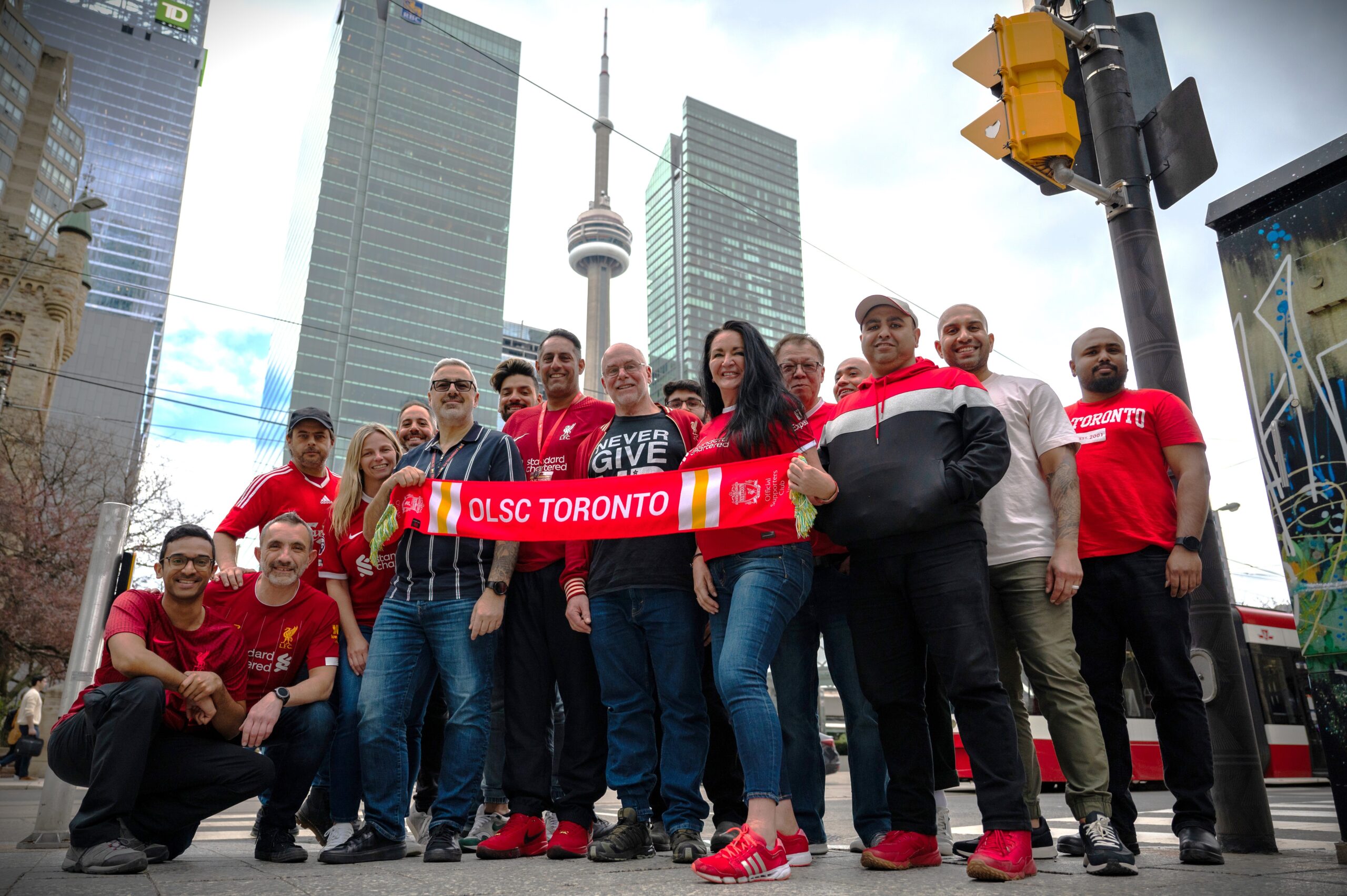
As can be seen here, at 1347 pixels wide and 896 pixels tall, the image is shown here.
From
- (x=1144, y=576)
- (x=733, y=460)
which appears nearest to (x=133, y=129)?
(x=733, y=460)

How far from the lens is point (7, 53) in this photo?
135 ft

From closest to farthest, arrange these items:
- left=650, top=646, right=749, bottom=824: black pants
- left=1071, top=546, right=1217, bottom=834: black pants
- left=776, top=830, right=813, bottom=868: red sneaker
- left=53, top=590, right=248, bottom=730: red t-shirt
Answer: left=776, top=830, right=813, bottom=868: red sneaker
left=1071, top=546, right=1217, bottom=834: black pants
left=53, top=590, right=248, bottom=730: red t-shirt
left=650, top=646, right=749, bottom=824: black pants

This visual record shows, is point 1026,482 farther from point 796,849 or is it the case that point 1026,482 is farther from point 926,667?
point 796,849

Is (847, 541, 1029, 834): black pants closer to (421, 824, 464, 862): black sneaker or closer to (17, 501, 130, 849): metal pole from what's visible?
(421, 824, 464, 862): black sneaker

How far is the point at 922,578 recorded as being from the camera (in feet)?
9.66

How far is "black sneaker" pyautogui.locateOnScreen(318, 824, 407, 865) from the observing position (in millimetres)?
3293

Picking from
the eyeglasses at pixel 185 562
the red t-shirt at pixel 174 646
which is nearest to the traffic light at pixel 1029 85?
the eyeglasses at pixel 185 562

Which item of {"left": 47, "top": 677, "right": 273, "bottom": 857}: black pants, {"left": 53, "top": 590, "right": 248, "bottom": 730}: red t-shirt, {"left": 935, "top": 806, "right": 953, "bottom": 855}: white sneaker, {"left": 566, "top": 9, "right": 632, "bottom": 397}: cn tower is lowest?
{"left": 935, "top": 806, "right": 953, "bottom": 855}: white sneaker

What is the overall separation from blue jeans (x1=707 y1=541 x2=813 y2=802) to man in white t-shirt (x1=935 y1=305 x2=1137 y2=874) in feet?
2.70

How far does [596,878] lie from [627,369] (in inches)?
85.8

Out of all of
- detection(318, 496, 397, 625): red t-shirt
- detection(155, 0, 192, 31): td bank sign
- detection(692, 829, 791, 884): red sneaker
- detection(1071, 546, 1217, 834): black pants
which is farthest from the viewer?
detection(155, 0, 192, 31): td bank sign

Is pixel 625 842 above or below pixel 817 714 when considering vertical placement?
below

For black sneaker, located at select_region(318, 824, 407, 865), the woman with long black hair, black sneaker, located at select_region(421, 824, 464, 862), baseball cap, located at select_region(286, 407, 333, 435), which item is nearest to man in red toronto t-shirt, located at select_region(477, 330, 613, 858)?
black sneaker, located at select_region(421, 824, 464, 862)

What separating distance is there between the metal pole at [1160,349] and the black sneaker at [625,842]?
253cm
